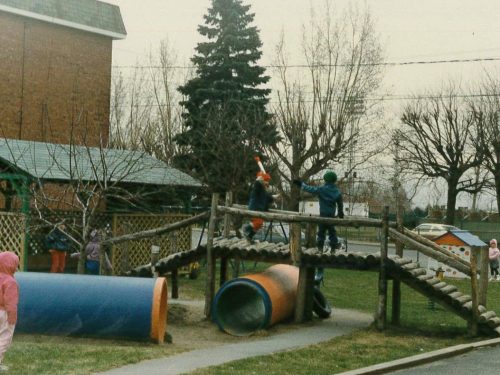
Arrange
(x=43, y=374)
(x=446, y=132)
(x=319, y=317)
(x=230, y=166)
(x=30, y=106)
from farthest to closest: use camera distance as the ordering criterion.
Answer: (x=446, y=132)
(x=30, y=106)
(x=230, y=166)
(x=319, y=317)
(x=43, y=374)

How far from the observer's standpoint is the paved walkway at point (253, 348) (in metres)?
11.3

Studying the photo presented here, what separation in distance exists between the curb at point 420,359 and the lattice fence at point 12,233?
11.6m

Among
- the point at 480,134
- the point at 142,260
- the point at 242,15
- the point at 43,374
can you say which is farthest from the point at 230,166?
the point at 480,134

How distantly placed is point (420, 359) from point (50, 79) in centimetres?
3029

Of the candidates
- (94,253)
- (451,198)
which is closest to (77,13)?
(94,253)

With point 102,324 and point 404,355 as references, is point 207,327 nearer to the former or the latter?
point 102,324

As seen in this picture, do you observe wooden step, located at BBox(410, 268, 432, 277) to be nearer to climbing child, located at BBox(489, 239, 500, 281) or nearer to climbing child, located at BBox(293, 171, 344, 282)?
climbing child, located at BBox(293, 171, 344, 282)

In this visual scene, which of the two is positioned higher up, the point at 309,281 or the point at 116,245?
the point at 116,245

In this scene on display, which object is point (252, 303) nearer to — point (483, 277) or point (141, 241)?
point (483, 277)

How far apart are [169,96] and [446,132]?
59.2ft

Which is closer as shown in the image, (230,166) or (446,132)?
(230,166)

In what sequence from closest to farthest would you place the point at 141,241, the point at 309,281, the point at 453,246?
the point at 309,281 → the point at 141,241 → the point at 453,246

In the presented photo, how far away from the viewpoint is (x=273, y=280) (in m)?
16.7

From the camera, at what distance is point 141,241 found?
25.9m
